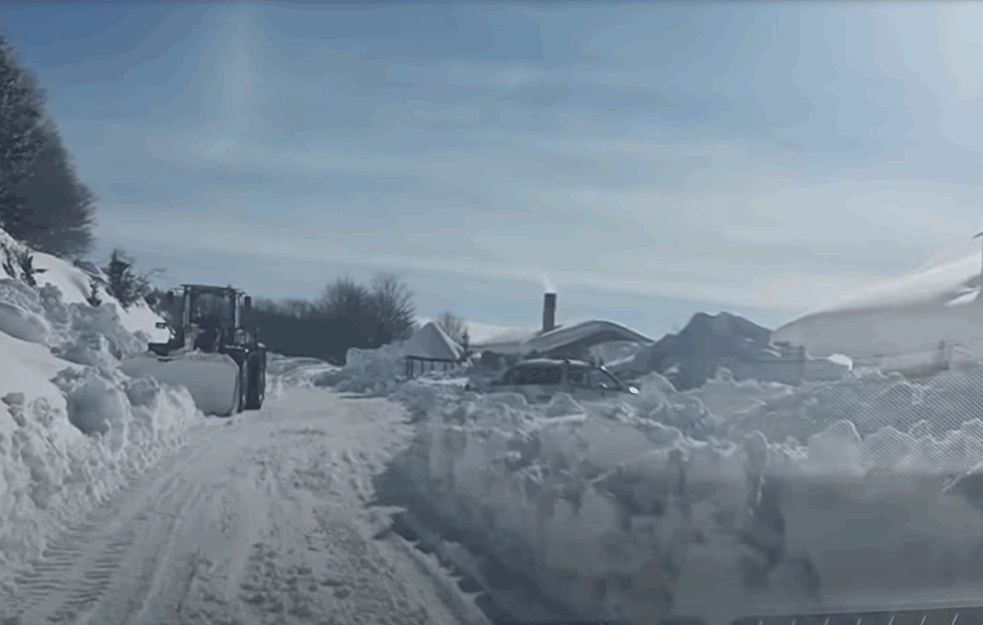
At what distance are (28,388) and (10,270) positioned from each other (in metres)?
3.46

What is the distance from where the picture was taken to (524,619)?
24.4ft

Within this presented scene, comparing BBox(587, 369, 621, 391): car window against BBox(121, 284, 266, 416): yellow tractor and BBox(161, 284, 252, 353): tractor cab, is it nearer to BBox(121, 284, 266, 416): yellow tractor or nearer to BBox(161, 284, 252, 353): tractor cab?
BBox(161, 284, 252, 353): tractor cab

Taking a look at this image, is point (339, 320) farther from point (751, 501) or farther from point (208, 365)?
point (208, 365)

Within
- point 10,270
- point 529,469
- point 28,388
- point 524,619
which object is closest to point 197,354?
point 10,270

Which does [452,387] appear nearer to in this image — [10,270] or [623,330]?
[623,330]

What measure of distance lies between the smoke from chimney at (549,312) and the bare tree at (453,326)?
0.78 metres

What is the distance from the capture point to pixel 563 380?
35.5 feet

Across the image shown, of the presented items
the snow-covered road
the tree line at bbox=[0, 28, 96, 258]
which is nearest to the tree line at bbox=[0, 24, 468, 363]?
the tree line at bbox=[0, 28, 96, 258]

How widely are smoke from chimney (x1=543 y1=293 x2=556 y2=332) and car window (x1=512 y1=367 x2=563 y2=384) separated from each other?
1217mm

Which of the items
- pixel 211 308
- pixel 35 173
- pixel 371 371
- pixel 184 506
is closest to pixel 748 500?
pixel 371 371

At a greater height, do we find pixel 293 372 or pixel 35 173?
pixel 35 173

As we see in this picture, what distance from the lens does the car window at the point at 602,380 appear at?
10.3 metres

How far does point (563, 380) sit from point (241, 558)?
351 centimetres

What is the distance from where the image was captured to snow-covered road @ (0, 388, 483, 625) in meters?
7.41
